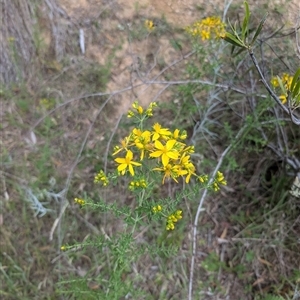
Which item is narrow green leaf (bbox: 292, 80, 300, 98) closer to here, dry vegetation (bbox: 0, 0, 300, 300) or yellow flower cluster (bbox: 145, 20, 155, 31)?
dry vegetation (bbox: 0, 0, 300, 300)

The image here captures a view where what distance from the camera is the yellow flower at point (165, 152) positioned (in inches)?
62.8

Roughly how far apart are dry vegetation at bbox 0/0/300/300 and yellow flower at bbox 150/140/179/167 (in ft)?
2.93

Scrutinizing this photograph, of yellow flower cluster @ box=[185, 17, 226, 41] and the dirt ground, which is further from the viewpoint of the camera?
the dirt ground

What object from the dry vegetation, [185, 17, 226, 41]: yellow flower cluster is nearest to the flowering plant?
the dry vegetation

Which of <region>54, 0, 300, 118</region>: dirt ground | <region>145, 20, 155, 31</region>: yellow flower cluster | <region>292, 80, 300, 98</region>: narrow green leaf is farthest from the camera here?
<region>54, 0, 300, 118</region>: dirt ground

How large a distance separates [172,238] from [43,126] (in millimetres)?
1132

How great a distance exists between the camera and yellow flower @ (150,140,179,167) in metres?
1.59

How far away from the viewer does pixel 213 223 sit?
9.37ft

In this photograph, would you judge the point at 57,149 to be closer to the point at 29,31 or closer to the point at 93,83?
the point at 93,83

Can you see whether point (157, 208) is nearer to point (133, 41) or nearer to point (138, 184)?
point (138, 184)

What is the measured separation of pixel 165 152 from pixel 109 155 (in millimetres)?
1339

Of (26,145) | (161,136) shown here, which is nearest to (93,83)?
(26,145)

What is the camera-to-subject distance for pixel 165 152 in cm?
160

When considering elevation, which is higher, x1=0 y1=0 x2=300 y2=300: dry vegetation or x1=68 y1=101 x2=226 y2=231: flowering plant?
x1=68 y1=101 x2=226 y2=231: flowering plant
